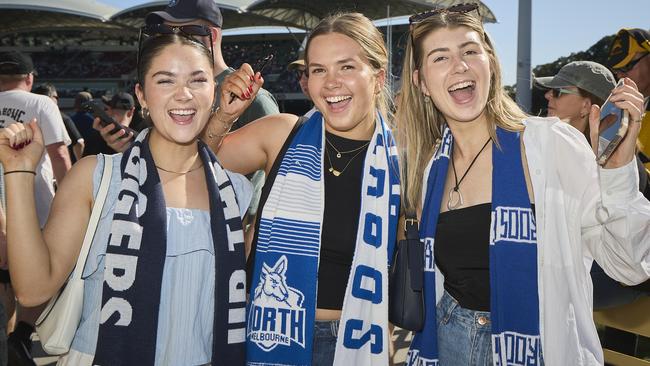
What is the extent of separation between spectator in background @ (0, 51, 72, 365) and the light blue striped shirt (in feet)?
7.67

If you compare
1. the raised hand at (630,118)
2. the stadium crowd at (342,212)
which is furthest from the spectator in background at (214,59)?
the raised hand at (630,118)

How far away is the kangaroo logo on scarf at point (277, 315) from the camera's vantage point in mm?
2188

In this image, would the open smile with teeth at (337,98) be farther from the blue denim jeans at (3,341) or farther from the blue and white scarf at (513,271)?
the blue denim jeans at (3,341)

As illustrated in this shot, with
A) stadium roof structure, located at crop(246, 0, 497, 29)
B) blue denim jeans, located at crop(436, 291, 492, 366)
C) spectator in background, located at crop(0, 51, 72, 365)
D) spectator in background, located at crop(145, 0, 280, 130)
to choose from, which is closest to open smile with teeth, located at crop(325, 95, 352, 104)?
spectator in background, located at crop(145, 0, 280, 130)

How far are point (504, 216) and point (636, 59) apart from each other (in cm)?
224

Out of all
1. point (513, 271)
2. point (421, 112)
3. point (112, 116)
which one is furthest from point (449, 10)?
point (112, 116)

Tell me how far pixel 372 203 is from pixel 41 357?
363cm

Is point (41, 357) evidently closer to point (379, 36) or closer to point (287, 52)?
point (379, 36)

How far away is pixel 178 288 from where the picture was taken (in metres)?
1.87

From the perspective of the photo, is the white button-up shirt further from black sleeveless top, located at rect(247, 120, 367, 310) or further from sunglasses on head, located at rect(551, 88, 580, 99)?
sunglasses on head, located at rect(551, 88, 580, 99)

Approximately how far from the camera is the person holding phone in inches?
87.0

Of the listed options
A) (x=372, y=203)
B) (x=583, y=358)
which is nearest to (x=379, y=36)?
(x=372, y=203)

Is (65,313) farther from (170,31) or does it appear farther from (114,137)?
(114,137)

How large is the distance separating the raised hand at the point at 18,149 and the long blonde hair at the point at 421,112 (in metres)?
1.46
